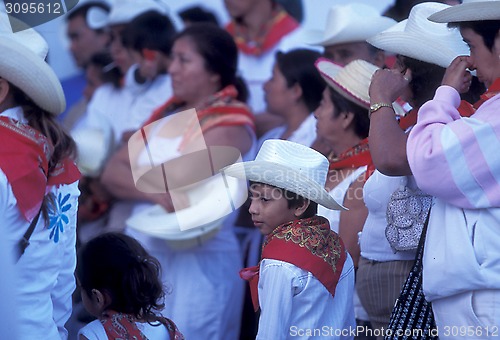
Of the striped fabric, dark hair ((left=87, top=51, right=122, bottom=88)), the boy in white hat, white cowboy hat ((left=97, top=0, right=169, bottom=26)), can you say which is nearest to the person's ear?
the boy in white hat

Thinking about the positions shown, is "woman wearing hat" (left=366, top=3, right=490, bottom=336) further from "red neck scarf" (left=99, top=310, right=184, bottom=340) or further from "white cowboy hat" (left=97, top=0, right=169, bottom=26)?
"white cowboy hat" (left=97, top=0, right=169, bottom=26)

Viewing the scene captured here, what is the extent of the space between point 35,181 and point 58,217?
23 cm

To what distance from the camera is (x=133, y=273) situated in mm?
3527

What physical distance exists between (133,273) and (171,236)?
3.46 ft

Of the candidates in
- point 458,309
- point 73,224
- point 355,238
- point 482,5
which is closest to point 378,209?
point 355,238

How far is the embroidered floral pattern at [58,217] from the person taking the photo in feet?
11.2

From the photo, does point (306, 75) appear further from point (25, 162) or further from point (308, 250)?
point (25, 162)

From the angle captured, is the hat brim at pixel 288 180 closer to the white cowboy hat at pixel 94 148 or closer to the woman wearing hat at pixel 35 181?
the woman wearing hat at pixel 35 181

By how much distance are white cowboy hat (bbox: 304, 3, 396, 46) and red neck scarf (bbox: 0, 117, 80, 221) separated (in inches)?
76.9

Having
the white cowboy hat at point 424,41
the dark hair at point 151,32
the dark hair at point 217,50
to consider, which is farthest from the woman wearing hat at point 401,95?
the dark hair at point 151,32

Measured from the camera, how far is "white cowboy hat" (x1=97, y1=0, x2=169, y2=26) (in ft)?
19.2

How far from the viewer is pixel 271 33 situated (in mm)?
5738

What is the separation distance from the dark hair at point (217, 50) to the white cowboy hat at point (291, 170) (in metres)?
1.62

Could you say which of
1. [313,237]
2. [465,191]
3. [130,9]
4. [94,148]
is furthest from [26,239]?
[130,9]
